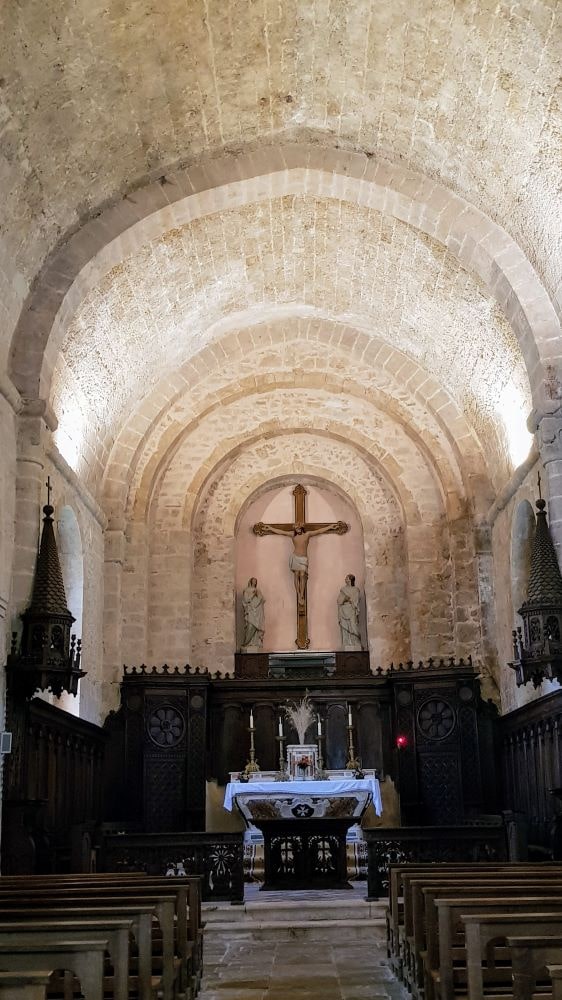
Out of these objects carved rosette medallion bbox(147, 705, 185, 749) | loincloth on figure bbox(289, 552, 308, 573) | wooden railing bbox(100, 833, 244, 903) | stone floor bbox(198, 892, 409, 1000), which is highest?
loincloth on figure bbox(289, 552, 308, 573)

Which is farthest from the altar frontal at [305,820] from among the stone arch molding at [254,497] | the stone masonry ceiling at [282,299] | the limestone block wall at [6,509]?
the stone masonry ceiling at [282,299]

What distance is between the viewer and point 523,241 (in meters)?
13.0

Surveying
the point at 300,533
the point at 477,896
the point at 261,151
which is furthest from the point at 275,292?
the point at 477,896

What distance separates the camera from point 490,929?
4828mm

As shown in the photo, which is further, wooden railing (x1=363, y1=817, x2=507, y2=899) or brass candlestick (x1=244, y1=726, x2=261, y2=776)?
brass candlestick (x1=244, y1=726, x2=261, y2=776)

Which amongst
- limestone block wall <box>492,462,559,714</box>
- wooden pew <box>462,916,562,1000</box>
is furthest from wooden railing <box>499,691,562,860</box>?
wooden pew <box>462,916,562,1000</box>

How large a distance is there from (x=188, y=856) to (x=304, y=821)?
5.07 feet

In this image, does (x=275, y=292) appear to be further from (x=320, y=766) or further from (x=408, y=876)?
(x=408, y=876)

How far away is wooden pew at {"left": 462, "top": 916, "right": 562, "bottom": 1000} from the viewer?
15.7 ft

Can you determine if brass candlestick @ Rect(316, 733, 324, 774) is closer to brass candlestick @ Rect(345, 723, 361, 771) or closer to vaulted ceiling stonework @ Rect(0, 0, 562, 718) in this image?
brass candlestick @ Rect(345, 723, 361, 771)

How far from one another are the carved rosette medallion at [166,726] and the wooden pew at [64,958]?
39.8 feet

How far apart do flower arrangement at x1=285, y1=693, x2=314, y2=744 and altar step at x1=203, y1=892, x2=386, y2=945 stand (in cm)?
452

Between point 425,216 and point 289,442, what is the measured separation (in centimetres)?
674

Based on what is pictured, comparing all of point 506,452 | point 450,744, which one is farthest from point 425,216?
point 450,744
